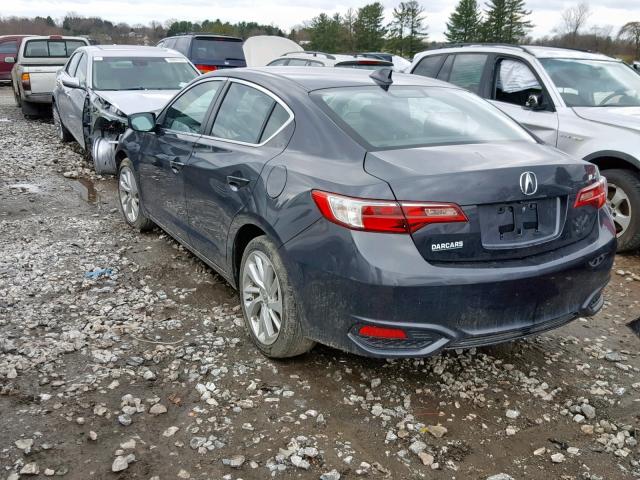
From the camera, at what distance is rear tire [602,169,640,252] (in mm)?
5398

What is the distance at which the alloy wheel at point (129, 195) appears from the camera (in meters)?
5.80

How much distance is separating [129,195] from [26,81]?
880 centimetres

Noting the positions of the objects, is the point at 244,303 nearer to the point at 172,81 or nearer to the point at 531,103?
the point at 531,103

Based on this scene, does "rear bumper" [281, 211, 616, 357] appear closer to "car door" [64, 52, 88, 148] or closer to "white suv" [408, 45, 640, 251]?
"white suv" [408, 45, 640, 251]

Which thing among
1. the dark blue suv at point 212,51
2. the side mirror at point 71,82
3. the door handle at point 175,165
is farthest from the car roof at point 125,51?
the door handle at point 175,165

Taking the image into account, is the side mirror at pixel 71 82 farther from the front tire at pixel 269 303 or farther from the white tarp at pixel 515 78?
the front tire at pixel 269 303

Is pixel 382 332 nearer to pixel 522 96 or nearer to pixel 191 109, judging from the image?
pixel 191 109

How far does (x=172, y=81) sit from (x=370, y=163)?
21.7 feet

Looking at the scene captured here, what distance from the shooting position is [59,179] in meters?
8.23

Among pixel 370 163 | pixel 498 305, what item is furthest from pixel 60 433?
pixel 498 305

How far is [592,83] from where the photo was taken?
6293 millimetres

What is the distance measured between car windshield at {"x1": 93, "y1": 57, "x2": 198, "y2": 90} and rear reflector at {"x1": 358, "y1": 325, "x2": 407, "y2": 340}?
264 inches

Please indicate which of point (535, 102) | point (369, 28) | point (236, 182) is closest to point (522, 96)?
point (535, 102)

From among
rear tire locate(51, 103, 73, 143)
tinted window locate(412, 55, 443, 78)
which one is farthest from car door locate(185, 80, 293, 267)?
rear tire locate(51, 103, 73, 143)
